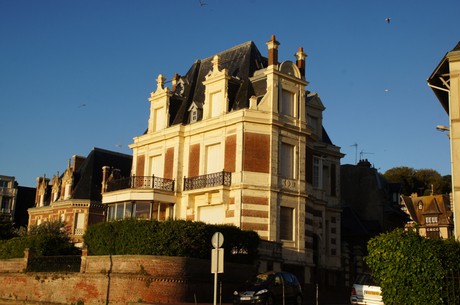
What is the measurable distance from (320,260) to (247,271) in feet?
41.2

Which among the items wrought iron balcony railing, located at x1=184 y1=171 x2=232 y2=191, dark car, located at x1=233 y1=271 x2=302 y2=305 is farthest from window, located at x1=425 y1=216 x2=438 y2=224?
dark car, located at x1=233 y1=271 x2=302 y2=305

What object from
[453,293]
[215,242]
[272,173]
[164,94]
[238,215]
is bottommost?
[453,293]

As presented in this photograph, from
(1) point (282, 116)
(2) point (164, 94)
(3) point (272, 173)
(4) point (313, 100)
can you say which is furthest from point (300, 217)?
(2) point (164, 94)

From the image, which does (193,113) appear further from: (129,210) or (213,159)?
(129,210)

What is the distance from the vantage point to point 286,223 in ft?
115

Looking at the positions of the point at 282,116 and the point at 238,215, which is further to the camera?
the point at 282,116

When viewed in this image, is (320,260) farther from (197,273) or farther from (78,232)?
(78,232)

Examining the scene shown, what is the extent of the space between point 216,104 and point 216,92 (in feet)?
2.58

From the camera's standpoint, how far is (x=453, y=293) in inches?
674

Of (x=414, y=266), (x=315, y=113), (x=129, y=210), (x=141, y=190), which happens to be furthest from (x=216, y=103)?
(x=414, y=266)

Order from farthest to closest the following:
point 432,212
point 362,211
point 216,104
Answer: point 432,212
point 362,211
point 216,104

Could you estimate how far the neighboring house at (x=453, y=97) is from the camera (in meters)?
22.1

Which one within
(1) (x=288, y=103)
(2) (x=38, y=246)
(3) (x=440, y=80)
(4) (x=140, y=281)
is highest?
(1) (x=288, y=103)

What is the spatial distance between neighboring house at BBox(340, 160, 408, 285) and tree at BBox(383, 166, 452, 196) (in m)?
23.2
